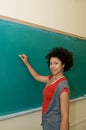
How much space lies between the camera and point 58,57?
74.5 inches

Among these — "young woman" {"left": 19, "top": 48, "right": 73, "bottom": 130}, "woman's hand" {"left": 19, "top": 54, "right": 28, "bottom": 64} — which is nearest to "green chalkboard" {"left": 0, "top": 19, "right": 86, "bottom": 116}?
"woman's hand" {"left": 19, "top": 54, "right": 28, "bottom": 64}

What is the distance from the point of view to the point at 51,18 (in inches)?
95.5

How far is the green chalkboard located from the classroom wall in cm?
10

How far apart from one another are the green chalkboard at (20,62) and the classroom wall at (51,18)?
0.34 ft

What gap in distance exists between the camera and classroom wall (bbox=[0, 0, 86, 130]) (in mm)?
1979

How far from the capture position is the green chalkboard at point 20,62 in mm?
1889

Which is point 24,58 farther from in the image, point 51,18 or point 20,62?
point 51,18

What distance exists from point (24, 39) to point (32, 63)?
0.93 ft

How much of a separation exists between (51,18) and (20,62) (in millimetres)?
742

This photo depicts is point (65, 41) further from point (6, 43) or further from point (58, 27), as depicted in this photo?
point (6, 43)

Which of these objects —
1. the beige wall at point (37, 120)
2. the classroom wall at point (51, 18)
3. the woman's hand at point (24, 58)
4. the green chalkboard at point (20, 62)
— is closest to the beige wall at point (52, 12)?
the classroom wall at point (51, 18)

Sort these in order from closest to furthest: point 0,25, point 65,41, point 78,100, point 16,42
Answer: point 0,25, point 16,42, point 65,41, point 78,100

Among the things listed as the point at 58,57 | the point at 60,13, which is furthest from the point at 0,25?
the point at 60,13

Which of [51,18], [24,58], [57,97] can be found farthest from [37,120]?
[51,18]
